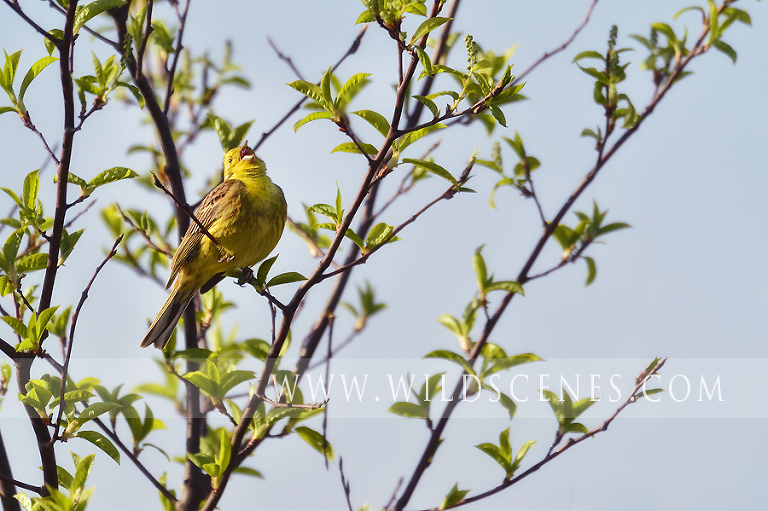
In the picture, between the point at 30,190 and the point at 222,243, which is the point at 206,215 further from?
the point at 30,190

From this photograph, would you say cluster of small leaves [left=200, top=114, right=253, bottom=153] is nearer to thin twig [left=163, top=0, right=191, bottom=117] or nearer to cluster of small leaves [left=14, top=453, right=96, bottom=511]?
thin twig [left=163, top=0, right=191, bottom=117]

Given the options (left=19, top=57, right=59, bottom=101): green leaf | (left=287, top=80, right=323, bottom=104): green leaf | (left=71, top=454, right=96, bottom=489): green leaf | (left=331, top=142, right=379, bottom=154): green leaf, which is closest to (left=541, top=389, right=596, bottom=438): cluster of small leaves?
(left=331, top=142, right=379, bottom=154): green leaf

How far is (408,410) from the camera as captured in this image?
4.29 m

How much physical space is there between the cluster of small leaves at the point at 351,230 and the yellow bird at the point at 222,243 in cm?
146

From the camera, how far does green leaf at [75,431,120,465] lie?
3.61 metres

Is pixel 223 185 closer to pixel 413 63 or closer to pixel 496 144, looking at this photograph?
pixel 496 144

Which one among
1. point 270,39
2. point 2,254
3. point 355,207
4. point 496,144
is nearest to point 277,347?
point 355,207

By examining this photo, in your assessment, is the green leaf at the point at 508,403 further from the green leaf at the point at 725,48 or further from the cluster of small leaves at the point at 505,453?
the green leaf at the point at 725,48

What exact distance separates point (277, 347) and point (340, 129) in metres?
1.08

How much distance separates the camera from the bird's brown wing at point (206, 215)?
511 centimetres

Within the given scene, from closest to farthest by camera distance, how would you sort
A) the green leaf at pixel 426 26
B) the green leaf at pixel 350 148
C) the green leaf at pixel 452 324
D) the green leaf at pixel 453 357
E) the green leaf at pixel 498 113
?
1. the green leaf at pixel 426 26
2. the green leaf at pixel 498 113
3. the green leaf at pixel 350 148
4. the green leaf at pixel 453 357
5. the green leaf at pixel 452 324

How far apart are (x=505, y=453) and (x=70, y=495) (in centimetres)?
214

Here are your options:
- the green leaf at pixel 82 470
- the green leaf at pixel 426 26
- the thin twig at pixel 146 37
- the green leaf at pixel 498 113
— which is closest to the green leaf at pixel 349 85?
the green leaf at pixel 426 26

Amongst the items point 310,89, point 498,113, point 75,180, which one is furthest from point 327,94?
point 75,180
